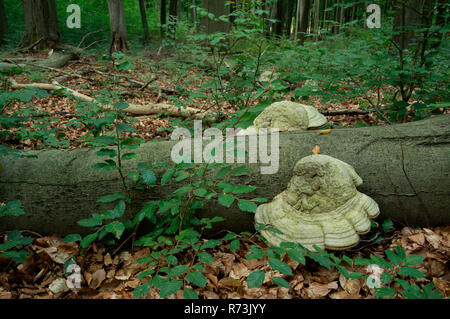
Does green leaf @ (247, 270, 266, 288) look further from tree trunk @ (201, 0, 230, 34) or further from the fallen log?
tree trunk @ (201, 0, 230, 34)

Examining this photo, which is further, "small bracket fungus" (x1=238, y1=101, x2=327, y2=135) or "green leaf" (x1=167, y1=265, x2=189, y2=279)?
"small bracket fungus" (x1=238, y1=101, x2=327, y2=135)

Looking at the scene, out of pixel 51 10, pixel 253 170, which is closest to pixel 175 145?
pixel 253 170

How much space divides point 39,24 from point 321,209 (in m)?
13.9

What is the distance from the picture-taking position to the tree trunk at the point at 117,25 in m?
10.1

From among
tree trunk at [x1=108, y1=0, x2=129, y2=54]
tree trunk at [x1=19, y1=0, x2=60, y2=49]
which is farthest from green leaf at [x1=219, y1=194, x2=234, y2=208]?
tree trunk at [x1=19, y1=0, x2=60, y2=49]

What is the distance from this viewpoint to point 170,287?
1337 millimetres

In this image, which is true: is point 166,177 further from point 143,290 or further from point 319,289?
point 319,289

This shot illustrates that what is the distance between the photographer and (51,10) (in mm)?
11141

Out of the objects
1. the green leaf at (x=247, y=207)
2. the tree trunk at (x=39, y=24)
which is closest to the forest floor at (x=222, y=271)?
the green leaf at (x=247, y=207)

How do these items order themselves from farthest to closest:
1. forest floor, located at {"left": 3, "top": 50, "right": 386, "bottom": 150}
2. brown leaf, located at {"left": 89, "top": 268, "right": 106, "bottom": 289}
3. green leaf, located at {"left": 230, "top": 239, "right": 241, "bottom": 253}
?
forest floor, located at {"left": 3, "top": 50, "right": 386, "bottom": 150} < brown leaf, located at {"left": 89, "top": 268, "right": 106, "bottom": 289} < green leaf, located at {"left": 230, "top": 239, "right": 241, "bottom": 253}

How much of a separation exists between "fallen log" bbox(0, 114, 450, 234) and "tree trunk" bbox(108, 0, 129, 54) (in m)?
9.26

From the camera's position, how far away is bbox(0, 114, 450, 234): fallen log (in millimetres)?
2264
